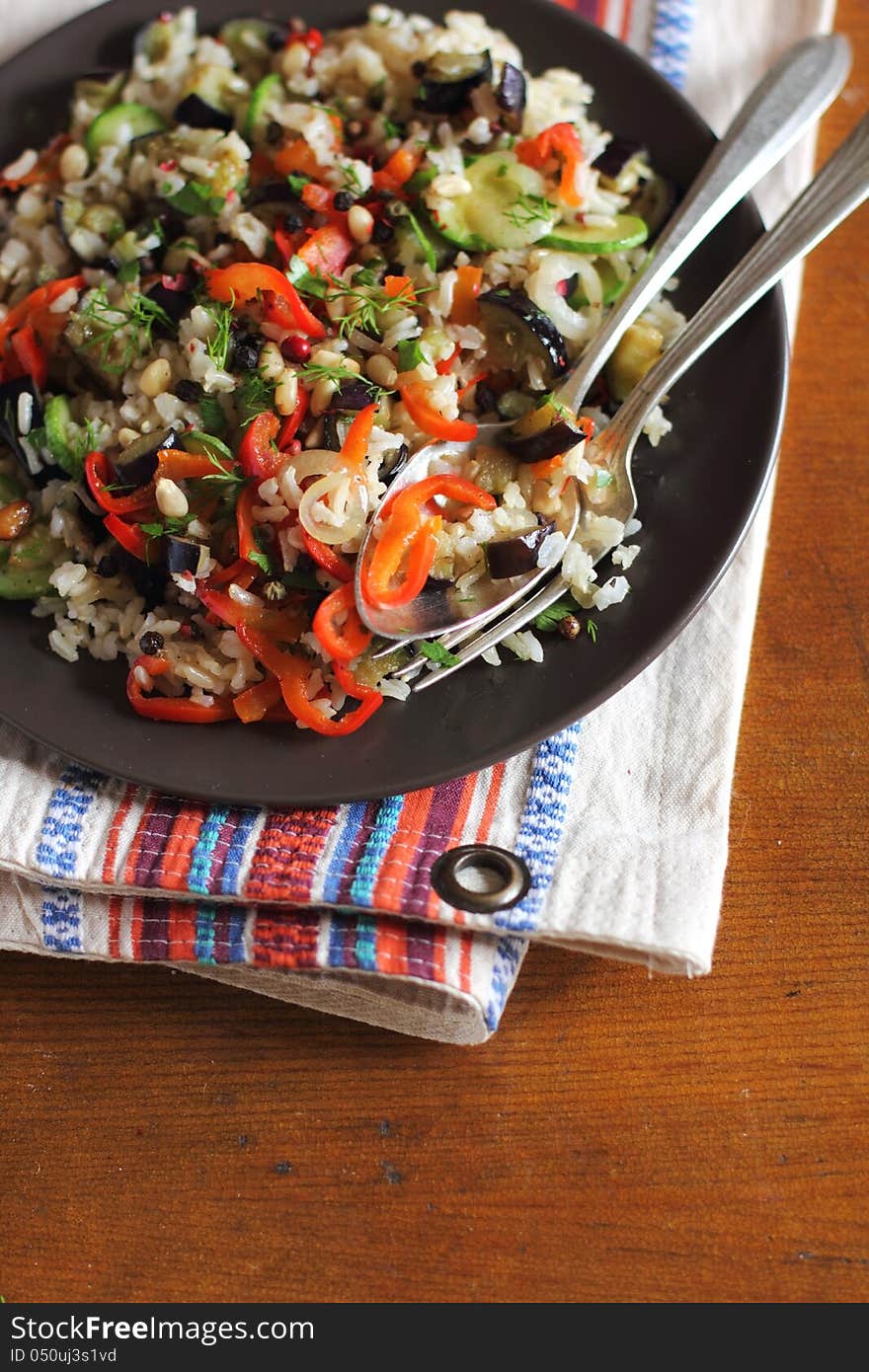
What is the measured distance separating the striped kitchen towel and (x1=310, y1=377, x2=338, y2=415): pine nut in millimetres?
866

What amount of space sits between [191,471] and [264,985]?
111 cm

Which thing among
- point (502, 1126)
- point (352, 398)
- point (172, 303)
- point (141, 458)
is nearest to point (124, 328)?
point (172, 303)

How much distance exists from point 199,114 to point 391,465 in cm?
120

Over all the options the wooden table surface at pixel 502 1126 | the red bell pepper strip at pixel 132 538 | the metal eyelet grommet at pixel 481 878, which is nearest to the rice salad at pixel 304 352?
the red bell pepper strip at pixel 132 538

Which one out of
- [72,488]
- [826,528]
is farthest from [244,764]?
[826,528]

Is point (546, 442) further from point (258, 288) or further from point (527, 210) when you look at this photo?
point (258, 288)

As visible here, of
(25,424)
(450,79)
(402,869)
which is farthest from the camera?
(450,79)

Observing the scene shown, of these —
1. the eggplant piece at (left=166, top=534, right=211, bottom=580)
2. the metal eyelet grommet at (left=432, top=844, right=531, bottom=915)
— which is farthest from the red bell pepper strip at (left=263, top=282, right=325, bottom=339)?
the metal eyelet grommet at (left=432, top=844, right=531, bottom=915)

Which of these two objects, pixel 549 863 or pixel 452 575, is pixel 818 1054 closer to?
pixel 549 863

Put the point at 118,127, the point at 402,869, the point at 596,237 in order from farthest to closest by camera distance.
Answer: the point at 118,127 < the point at 596,237 < the point at 402,869

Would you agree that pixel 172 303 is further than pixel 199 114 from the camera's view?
No

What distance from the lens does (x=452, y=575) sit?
2.77 meters

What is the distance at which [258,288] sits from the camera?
9.57ft

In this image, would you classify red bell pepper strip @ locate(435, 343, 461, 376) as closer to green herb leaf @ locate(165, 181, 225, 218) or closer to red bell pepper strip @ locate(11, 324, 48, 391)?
green herb leaf @ locate(165, 181, 225, 218)
